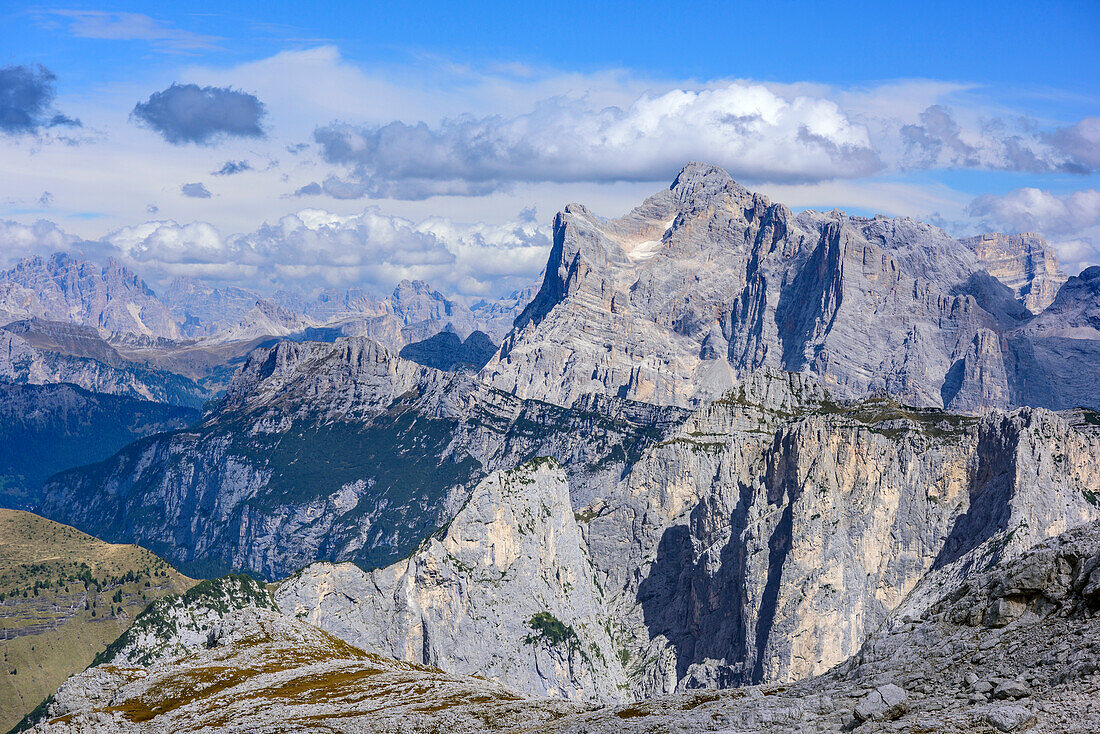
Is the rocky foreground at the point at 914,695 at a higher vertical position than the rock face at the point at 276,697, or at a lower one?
higher

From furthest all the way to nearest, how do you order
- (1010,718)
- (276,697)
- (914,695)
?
(276,697) → (914,695) → (1010,718)

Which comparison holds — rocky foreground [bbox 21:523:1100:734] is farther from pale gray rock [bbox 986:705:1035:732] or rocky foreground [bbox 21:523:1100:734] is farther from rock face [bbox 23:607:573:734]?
rock face [bbox 23:607:573:734]

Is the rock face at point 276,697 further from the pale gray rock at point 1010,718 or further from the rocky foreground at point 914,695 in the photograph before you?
the pale gray rock at point 1010,718

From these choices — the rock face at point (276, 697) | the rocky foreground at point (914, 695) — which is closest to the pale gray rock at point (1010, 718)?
the rocky foreground at point (914, 695)

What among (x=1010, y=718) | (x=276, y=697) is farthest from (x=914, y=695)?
(x=276, y=697)

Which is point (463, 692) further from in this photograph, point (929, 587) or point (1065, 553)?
point (1065, 553)

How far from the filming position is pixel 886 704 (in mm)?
40844

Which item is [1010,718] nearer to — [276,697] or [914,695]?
[914,695]

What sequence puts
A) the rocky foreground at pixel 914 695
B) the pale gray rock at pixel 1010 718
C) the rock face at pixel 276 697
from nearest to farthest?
the pale gray rock at pixel 1010 718
the rocky foreground at pixel 914 695
the rock face at pixel 276 697

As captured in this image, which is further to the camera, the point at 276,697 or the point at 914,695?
the point at 276,697

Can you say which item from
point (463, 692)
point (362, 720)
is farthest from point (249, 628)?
point (362, 720)

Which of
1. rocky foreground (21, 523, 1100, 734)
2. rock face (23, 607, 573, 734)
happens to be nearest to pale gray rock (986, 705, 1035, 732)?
rocky foreground (21, 523, 1100, 734)

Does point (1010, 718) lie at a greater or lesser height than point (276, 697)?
greater

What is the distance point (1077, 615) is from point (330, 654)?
120391 millimetres
